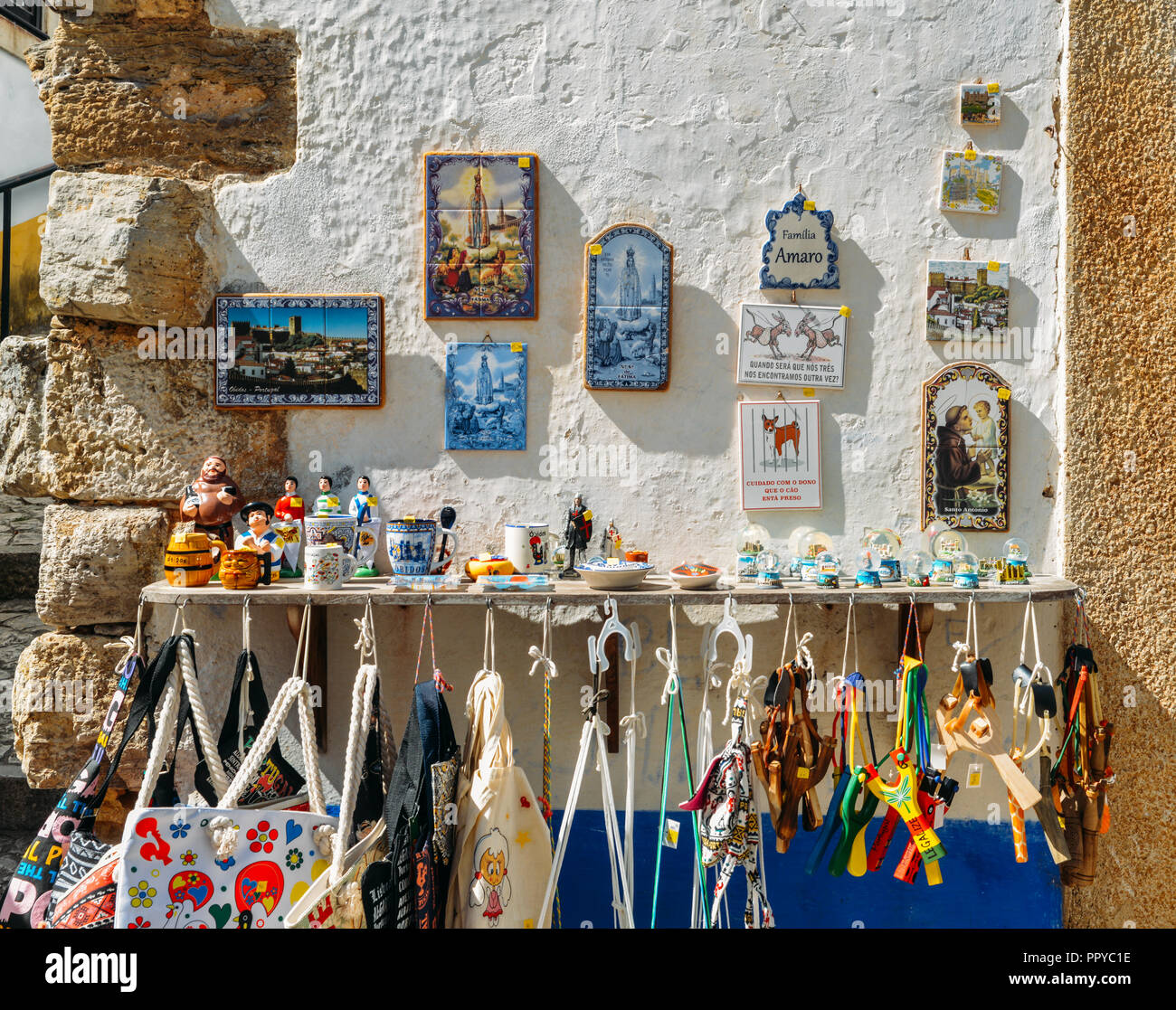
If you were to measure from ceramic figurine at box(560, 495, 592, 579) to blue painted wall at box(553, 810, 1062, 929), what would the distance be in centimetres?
83

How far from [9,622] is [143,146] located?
9.42 feet

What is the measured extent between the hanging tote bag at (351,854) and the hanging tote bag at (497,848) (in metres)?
0.22

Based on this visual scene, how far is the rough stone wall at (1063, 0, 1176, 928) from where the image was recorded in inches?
103

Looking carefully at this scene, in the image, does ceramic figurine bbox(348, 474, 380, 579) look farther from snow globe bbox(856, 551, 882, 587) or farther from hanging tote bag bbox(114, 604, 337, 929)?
snow globe bbox(856, 551, 882, 587)

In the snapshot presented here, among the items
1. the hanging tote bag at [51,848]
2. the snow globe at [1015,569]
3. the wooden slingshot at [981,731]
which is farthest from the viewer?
the snow globe at [1015,569]

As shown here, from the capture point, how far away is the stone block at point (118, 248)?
2510mm

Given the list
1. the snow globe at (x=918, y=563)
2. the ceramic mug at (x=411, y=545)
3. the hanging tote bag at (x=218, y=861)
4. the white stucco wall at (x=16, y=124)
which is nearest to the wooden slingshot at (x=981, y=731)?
the snow globe at (x=918, y=563)

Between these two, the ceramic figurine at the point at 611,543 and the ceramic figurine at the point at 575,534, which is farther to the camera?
the ceramic figurine at the point at 611,543

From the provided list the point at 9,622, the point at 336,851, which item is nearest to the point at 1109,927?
the point at 336,851

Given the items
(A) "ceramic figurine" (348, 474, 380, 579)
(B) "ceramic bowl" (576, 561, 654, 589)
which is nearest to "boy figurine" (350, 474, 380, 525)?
(A) "ceramic figurine" (348, 474, 380, 579)

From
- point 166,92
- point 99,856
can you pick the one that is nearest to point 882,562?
point 99,856

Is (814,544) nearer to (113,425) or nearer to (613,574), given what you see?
(613,574)

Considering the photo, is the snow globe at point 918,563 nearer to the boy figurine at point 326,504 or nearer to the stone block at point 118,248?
the boy figurine at point 326,504

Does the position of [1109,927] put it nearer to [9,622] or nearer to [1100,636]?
[1100,636]
